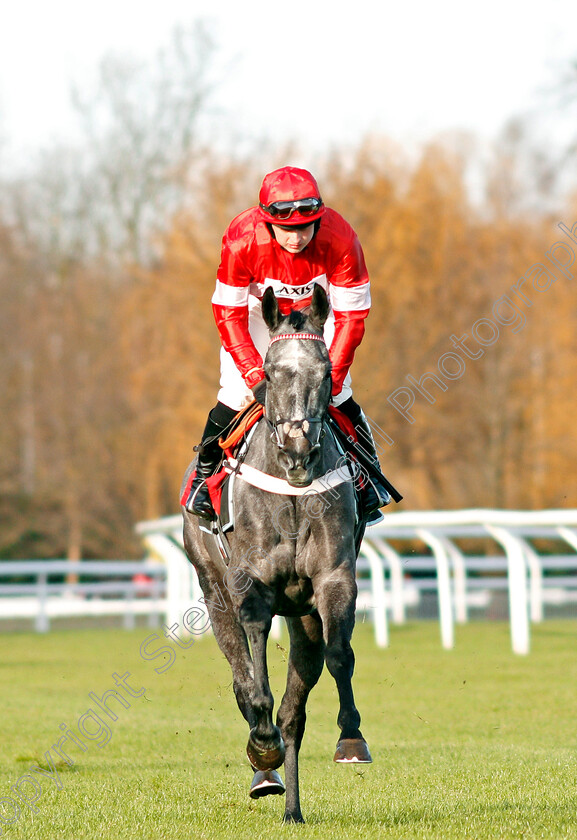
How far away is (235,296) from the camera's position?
19.5 feet

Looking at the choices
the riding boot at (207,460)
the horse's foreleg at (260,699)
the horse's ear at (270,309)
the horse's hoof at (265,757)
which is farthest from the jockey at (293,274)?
the horse's hoof at (265,757)

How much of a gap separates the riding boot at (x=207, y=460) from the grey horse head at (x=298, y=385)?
96 centimetres

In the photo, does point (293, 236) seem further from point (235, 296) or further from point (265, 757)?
point (265, 757)

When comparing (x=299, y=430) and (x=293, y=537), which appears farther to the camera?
(x=293, y=537)

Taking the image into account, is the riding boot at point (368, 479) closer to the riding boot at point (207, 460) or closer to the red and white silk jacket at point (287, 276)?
the red and white silk jacket at point (287, 276)

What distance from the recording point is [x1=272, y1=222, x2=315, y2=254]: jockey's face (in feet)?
18.8

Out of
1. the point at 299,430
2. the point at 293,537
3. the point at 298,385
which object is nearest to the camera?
the point at 299,430

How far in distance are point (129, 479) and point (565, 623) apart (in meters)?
13.2

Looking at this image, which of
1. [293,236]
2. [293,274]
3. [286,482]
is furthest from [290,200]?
[286,482]

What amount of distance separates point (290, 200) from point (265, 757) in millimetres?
2399

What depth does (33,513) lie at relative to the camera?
30406 mm

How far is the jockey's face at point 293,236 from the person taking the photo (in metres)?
5.72

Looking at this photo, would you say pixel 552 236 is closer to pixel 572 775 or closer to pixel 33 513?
pixel 33 513

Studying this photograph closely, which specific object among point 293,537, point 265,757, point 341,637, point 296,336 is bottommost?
point 265,757
